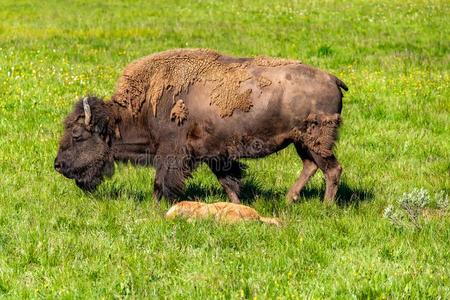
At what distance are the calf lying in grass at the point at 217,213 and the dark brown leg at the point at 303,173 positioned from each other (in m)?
1.28

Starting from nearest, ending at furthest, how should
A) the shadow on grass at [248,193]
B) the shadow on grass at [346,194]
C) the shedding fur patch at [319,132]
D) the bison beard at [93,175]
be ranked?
the shedding fur patch at [319,132] → the shadow on grass at [346,194] → the shadow on grass at [248,193] → the bison beard at [93,175]

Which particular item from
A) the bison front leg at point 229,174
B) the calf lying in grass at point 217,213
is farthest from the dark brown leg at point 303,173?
the calf lying in grass at point 217,213

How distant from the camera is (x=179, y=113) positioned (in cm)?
912

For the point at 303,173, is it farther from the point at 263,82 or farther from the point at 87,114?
the point at 87,114

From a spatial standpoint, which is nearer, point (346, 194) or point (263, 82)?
point (263, 82)

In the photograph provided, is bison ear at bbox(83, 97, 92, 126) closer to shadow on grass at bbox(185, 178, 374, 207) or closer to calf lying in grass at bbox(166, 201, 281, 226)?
Result: shadow on grass at bbox(185, 178, 374, 207)

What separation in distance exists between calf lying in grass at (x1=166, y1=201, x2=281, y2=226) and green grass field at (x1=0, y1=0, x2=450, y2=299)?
191 mm

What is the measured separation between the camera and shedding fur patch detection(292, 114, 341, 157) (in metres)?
8.97

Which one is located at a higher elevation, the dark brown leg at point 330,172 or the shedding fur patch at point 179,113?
the shedding fur patch at point 179,113

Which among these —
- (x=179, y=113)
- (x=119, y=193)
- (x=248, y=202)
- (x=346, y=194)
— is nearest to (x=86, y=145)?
(x=119, y=193)

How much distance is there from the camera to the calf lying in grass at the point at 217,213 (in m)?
8.03

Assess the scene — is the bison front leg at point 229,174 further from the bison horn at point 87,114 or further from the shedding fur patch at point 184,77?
the bison horn at point 87,114

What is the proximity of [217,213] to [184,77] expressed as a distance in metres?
1.94

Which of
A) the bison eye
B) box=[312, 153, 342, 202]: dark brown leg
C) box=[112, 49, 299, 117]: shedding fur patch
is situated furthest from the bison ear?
box=[312, 153, 342, 202]: dark brown leg
